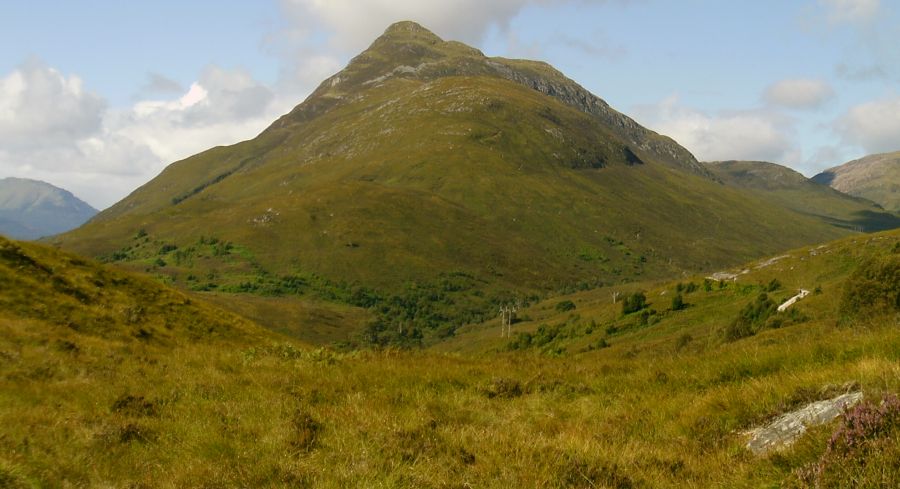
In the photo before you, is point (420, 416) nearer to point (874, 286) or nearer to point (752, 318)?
point (874, 286)

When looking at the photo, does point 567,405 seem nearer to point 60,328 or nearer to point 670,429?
point 670,429

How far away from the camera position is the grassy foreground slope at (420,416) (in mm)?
6426

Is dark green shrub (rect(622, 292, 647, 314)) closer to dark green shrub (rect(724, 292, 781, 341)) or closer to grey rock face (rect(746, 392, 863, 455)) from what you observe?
dark green shrub (rect(724, 292, 781, 341))

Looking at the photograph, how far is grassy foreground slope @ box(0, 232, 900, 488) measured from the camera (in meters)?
6.43

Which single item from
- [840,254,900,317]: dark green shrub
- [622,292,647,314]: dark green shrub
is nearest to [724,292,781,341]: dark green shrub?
[840,254,900,317]: dark green shrub

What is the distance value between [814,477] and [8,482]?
781cm

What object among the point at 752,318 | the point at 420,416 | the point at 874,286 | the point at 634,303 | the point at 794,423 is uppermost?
the point at 794,423

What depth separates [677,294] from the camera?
5207 inches

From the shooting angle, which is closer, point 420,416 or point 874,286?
point 420,416

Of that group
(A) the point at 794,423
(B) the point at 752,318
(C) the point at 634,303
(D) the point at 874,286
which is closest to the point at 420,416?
(A) the point at 794,423

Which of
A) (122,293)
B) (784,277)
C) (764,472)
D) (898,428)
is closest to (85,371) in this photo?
(764,472)

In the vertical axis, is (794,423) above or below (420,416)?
above

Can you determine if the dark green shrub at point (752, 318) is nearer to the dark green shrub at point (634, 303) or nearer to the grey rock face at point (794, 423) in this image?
the dark green shrub at point (634, 303)

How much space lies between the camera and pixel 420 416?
29.5 ft
